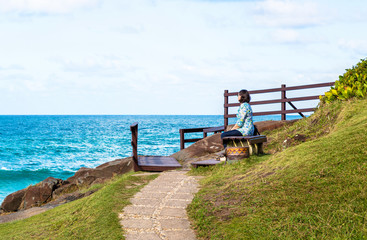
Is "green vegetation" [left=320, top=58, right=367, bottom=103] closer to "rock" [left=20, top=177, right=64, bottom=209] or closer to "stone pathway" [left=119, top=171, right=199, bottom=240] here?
"stone pathway" [left=119, top=171, right=199, bottom=240]

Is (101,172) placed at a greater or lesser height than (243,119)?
lesser

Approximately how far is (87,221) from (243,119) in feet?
15.6

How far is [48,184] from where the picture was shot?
1425 centimetres

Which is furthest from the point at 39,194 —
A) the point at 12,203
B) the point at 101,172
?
the point at 101,172

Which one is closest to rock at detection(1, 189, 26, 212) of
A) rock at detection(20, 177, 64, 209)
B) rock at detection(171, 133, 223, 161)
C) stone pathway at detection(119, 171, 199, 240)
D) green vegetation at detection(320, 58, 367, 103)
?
rock at detection(20, 177, 64, 209)

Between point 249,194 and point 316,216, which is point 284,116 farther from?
point 316,216

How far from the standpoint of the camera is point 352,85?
39.9 ft

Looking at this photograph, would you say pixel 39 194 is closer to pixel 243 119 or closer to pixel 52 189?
pixel 52 189

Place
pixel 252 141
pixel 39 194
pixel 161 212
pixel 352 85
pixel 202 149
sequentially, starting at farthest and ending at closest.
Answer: pixel 202 149
pixel 39 194
pixel 352 85
pixel 252 141
pixel 161 212

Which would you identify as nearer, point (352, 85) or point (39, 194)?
point (352, 85)

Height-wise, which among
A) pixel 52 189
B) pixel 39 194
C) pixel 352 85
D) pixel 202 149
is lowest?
pixel 39 194

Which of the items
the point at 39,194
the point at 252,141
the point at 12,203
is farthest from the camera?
the point at 12,203

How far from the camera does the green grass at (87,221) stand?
6.49m

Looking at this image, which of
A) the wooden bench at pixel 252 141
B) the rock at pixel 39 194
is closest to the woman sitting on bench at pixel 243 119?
the wooden bench at pixel 252 141
